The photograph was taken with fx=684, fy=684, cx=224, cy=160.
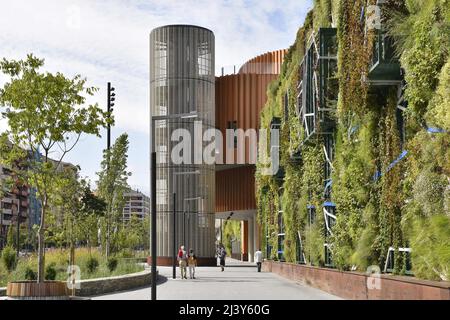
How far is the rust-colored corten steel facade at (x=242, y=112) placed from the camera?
4769 cm

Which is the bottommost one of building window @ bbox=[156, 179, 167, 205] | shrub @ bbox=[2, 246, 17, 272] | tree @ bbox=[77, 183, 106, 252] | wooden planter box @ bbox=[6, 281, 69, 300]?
wooden planter box @ bbox=[6, 281, 69, 300]

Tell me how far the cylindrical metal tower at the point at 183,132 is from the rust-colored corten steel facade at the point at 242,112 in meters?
1.38

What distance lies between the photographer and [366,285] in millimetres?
15836

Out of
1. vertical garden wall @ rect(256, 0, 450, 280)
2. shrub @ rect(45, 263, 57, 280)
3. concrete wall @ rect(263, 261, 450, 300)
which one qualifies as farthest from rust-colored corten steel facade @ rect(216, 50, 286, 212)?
shrub @ rect(45, 263, 57, 280)

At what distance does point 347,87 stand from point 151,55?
32.1 m

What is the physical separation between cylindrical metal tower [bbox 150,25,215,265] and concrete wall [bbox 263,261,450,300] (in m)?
19.6

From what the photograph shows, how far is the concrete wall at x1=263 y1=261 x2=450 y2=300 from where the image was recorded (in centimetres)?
1138

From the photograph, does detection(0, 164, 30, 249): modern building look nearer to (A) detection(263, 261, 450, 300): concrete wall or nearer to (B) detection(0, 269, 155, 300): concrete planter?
(B) detection(0, 269, 155, 300): concrete planter

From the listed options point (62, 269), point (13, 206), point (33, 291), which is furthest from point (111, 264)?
point (13, 206)

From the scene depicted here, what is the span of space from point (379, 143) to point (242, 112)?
31.8 meters

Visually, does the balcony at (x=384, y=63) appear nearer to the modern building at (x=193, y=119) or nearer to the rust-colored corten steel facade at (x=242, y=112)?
the modern building at (x=193, y=119)

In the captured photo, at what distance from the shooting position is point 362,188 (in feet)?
56.3
